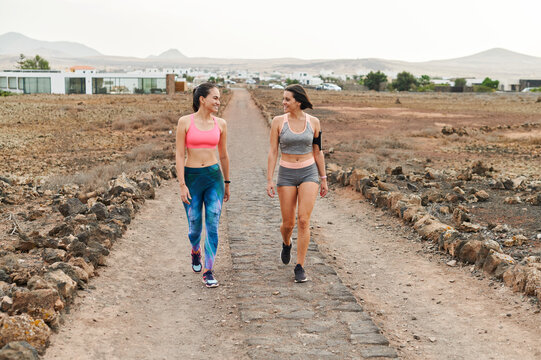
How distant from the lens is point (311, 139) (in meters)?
6.00

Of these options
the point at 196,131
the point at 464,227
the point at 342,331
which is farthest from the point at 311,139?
the point at 464,227

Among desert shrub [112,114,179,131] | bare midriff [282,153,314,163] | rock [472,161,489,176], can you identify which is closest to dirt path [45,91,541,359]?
bare midriff [282,153,314,163]

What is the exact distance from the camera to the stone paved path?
4.64 metres

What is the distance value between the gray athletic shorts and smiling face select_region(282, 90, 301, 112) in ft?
2.05

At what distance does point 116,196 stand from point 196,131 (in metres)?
4.23

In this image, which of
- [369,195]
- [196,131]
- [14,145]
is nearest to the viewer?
[196,131]

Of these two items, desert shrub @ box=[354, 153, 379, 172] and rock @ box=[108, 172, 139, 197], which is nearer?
rock @ box=[108, 172, 139, 197]

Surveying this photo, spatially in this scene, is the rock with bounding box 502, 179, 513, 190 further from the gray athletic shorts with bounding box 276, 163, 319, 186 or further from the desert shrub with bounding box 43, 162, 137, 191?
the desert shrub with bounding box 43, 162, 137, 191

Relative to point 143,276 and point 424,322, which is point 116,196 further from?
point 424,322

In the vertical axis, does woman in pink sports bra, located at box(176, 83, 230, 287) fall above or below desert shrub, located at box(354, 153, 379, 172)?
above

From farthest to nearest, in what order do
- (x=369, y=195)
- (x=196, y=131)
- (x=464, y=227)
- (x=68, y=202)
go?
1. (x=369, y=195)
2. (x=68, y=202)
3. (x=464, y=227)
4. (x=196, y=131)

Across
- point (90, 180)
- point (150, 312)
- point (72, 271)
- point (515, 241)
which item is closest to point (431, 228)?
point (515, 241)

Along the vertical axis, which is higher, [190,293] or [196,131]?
[196,131]

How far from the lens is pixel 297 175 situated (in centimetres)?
602
